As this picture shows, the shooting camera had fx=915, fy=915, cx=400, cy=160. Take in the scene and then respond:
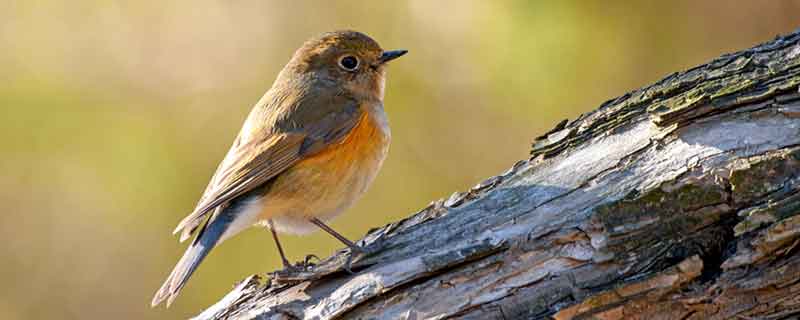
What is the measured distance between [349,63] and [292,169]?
1005mm

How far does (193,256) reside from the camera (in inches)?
155

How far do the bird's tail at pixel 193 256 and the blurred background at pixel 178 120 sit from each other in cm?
166

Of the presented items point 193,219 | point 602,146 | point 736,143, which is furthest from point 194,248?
point 736,143

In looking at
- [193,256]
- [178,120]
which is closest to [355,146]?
[193,256]

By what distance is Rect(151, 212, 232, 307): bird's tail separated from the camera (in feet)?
12.4

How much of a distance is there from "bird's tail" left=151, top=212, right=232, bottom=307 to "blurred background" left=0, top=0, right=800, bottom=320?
1.66 metres

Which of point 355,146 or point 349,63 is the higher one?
point 349,63

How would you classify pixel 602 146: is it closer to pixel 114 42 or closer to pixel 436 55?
pixel 436 55

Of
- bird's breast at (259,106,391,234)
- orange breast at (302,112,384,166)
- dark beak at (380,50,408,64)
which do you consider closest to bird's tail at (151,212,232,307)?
bird's breast at (259,106,391,234)

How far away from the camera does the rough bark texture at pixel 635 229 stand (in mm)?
2822

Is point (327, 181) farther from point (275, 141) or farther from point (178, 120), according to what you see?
point (178, 120)

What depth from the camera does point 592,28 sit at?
5.34m

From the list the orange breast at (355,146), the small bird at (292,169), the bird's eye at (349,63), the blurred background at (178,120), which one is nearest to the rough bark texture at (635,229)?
the small bird at (292,169)

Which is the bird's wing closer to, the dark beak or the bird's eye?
the bird's eye
